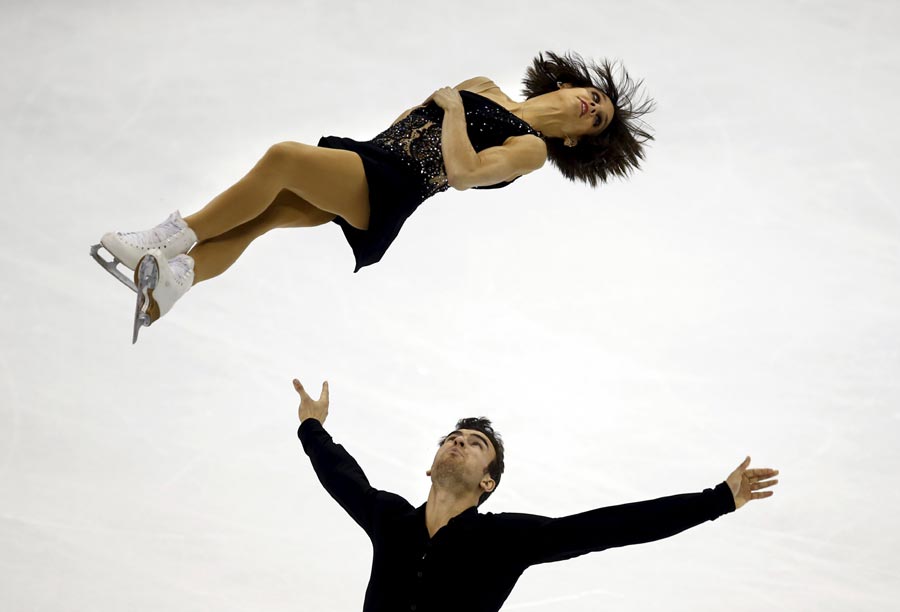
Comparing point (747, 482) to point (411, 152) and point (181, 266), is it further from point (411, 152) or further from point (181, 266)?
point (181, 266)

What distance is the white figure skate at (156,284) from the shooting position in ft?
9.96

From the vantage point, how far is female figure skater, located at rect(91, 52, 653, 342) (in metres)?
3.21

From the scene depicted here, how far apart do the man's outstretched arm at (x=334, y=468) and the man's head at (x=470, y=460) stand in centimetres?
22

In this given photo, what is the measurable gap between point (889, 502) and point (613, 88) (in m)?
2.39

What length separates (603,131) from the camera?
12.8ft

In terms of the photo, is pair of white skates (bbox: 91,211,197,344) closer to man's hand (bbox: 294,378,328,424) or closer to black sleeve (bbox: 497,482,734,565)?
man's hand (bbox: 294,378,328,424)

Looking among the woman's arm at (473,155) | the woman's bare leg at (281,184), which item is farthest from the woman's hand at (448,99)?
the woman's bare leg at (281,184)

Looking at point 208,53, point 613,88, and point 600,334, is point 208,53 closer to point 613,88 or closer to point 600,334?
point 600,334

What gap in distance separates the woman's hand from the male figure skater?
1.05 metres

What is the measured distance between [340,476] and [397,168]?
0.97 meters

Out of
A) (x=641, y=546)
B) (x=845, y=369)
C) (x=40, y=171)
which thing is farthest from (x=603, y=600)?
(x=40, y=171)

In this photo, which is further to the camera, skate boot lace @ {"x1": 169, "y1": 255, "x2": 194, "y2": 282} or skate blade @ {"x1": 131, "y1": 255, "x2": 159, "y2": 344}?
skate boot lace @ {"x1": 169, "y1": 255, "x2": 194, "y2": 282}

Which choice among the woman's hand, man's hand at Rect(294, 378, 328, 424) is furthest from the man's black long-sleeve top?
the woman's hand

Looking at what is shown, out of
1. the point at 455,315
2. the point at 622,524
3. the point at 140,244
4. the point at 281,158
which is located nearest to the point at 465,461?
the point at 622,524
